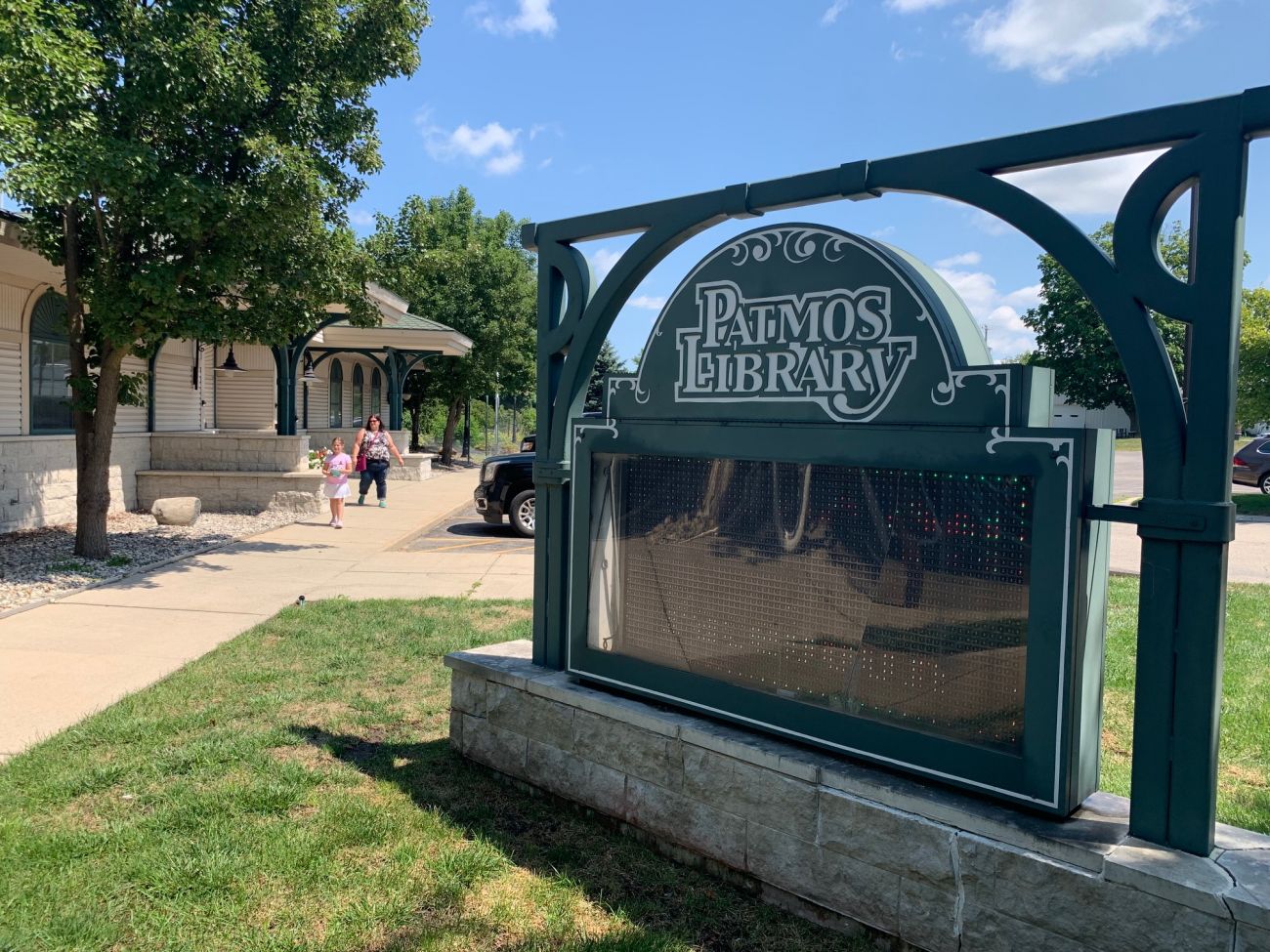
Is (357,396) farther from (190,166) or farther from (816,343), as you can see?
(816,343)

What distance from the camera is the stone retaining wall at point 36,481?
38.5 feet

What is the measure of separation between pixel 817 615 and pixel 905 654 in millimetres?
348

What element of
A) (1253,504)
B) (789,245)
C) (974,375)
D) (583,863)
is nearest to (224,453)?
(583,863)

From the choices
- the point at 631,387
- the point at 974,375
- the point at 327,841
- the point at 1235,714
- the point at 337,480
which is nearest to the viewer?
the point at 974,375

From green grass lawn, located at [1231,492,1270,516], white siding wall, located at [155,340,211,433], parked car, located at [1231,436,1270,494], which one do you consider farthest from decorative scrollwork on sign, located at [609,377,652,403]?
parked car, located at [1231,436,1270,494]

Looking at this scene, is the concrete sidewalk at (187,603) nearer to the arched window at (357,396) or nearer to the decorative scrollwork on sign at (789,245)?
the decorative scrollwork on sign at (789,245)

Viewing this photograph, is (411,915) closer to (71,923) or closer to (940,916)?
(71,923)

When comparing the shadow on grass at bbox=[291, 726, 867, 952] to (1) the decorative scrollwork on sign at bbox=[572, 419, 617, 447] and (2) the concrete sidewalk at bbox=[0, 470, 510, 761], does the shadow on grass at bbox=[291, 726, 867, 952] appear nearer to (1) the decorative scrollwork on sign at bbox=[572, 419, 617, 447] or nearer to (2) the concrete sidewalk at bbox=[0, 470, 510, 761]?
(1) the decorative scrollwork on sign at bbox=[572, 419, 617, 447]

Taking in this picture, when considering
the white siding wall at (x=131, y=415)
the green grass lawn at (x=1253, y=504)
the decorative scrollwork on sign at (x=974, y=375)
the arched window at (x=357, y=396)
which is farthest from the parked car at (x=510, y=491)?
the arched window at (x=357, y=396)

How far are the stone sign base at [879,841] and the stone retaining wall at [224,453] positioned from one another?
512 inches

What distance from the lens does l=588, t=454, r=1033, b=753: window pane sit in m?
2.90

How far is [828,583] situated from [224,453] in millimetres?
14715

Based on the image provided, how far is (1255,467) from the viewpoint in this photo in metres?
22.2

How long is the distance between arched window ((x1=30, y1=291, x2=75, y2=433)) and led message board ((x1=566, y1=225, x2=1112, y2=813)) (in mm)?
11371
